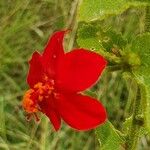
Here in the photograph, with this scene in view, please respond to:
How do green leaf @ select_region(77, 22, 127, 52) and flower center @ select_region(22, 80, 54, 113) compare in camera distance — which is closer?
flower center @ select_region(22, 80, 54, 113)

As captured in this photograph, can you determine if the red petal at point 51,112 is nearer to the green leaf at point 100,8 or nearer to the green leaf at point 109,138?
the green leaf at point 100,8

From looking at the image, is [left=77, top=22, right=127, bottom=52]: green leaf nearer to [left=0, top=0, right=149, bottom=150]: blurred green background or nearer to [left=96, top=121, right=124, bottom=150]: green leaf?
[left=96, top=121, right=124, bottom=150]: green leaf

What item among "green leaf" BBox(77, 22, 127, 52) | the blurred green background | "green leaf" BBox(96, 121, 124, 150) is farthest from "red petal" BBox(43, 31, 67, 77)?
the blurred green background

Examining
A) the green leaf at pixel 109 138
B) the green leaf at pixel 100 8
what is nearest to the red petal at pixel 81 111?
the green leaf at pixel 100 8

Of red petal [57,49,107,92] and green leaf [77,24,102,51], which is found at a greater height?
red petal [57,49,107,92]

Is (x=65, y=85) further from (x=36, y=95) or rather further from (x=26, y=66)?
(x=26, y=66)

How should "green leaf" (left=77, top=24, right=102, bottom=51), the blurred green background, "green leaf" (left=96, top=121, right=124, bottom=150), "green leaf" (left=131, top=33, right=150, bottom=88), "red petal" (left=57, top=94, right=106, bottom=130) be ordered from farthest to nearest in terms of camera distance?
the blurred green background → "green leaf" (left=96, top=121, right=124, bottom=150) → "green leaf" (left=77, top=24, right=102, bottom=51) → "green leaf" (left=131, top=33, right=150, bottom=88) → "red petal" (left=57, top=94, right=106, bottom=130)

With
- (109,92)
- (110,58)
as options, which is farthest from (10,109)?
(110,58)

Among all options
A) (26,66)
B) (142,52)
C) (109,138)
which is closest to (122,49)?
(142,52)
